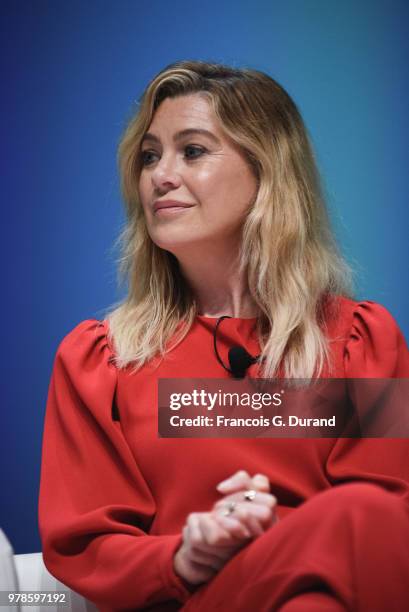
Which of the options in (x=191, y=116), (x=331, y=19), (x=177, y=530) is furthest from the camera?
(x=331, y=19)

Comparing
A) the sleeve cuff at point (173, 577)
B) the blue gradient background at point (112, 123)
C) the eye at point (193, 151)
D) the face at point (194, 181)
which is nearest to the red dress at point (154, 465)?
the sleeve cuff at point (173, 577)

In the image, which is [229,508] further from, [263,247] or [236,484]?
[263,247]

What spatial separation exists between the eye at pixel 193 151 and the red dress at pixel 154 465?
297 millimetres

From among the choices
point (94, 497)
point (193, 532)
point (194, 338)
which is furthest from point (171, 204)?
point (193, 532)

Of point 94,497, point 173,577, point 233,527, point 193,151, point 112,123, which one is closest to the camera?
point 233,527

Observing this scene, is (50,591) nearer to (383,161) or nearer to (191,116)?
(191,116)

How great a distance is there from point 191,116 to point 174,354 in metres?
0.43

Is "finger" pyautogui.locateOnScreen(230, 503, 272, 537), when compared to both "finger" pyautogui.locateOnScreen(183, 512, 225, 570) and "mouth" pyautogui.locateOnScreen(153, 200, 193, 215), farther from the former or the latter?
"mouth" pyautogui.locateOnScreen(153, 200, 193, 215)

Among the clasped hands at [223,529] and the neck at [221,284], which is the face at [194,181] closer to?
the neck at [221,284]

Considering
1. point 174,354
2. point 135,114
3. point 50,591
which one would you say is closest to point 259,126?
point 135,114

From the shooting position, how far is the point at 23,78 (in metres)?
2.15

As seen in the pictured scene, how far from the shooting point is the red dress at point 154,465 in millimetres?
1362

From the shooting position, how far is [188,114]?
165cm

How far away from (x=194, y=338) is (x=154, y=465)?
0.82 ft
